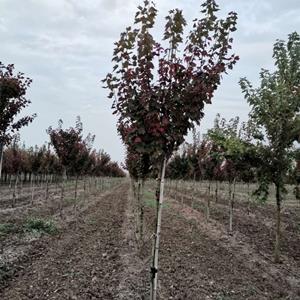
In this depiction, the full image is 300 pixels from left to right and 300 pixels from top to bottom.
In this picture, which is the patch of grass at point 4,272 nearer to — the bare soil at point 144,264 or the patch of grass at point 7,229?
the bare soil at point 144,264

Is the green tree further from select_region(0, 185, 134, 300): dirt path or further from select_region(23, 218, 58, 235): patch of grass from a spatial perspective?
select_region(23, 218, 58, 235): patch of grass

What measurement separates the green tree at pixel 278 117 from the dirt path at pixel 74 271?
4.25 m

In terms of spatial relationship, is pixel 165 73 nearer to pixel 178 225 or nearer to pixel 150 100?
pixel 150 100

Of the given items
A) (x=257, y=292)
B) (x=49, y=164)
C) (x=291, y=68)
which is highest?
(x=291, y=68)

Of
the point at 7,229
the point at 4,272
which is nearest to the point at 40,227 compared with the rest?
the point at 7,229

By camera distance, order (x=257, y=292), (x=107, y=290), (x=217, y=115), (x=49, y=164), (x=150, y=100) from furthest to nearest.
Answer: (x=49, y=164) < (x=217, y=115) < (x=257, y=292) < (x=107, y=290) < (x=150, y=100)

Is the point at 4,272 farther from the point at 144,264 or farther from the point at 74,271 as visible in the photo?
the point at 144,264

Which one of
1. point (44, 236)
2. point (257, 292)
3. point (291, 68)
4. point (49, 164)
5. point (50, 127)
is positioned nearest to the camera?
point (257, 292)

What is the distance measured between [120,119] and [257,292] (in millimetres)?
4453

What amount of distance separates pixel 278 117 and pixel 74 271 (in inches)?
238

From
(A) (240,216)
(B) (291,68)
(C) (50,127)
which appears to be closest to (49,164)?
(C) (50,127)

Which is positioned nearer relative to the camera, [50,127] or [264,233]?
[264,233]

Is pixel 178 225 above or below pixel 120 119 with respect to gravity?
below

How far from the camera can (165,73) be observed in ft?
17.8
